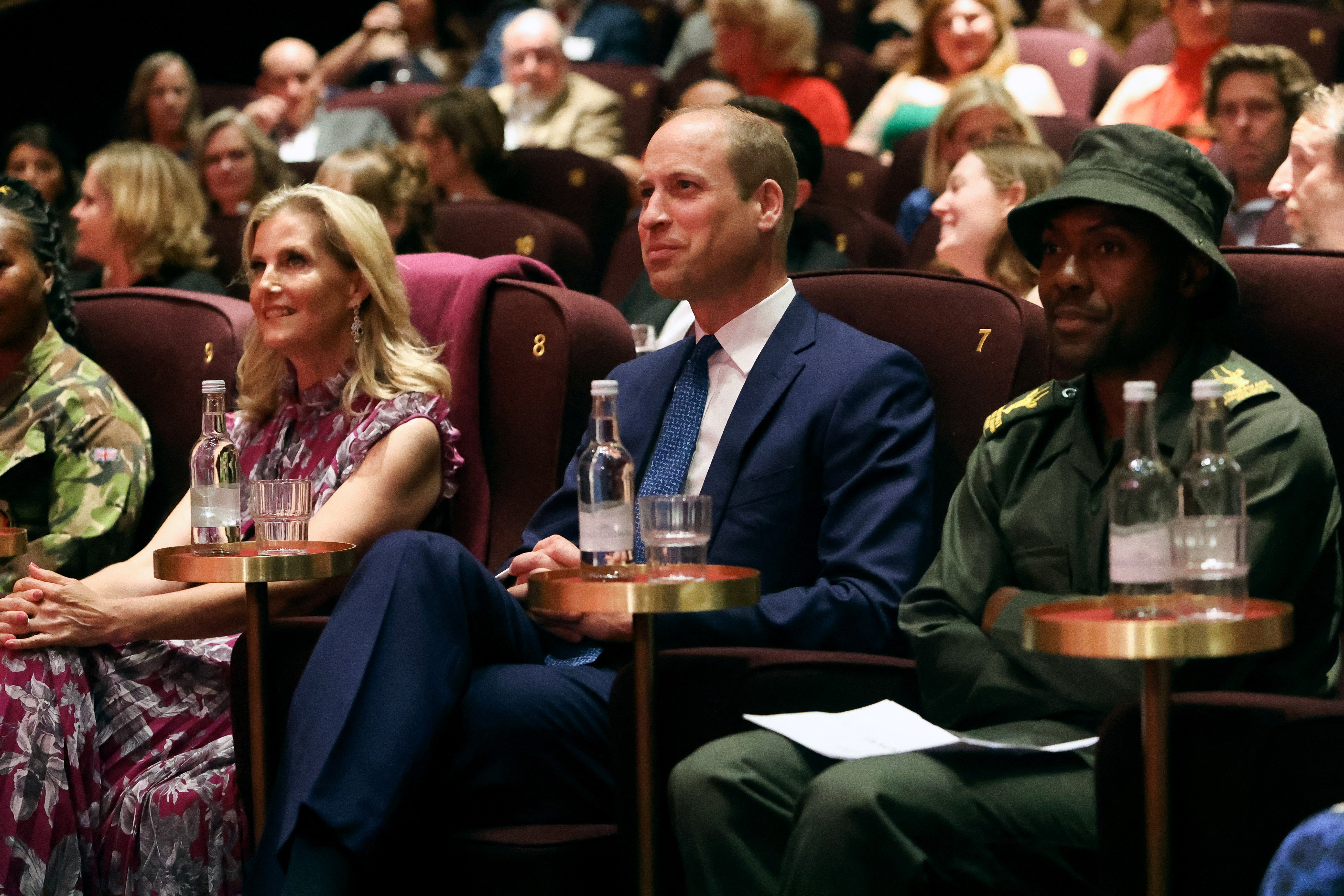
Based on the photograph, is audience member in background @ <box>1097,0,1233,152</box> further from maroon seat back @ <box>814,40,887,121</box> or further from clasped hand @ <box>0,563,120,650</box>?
clasped hand @ <box>0,563,120,650</box>

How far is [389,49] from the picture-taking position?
6.68 m

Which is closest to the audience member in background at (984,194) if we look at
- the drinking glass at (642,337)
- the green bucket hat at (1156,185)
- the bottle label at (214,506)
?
the drinking glass at (642,337)

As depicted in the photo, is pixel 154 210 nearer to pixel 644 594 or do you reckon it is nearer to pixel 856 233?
pixel 856 233

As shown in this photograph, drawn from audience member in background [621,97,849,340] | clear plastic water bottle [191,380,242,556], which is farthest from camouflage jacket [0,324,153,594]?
audience member in background [621,97,849,340]

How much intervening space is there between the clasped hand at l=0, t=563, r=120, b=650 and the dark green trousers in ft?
3.06

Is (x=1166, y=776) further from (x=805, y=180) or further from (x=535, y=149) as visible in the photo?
(x=535, y=149)

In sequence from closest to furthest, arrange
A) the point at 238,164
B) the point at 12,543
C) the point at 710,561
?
1. the point at 710,561
2. the point at 12,543
3. the point at 238,164

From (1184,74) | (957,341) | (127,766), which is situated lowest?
(127,766)

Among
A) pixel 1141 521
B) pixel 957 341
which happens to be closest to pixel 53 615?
pixel 957 341

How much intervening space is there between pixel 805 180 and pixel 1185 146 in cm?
166

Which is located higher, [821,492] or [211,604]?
[821,492]

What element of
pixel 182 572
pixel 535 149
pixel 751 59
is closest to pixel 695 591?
pixel 182 572

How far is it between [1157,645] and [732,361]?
3.24ft

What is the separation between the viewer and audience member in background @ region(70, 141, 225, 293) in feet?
13.3
